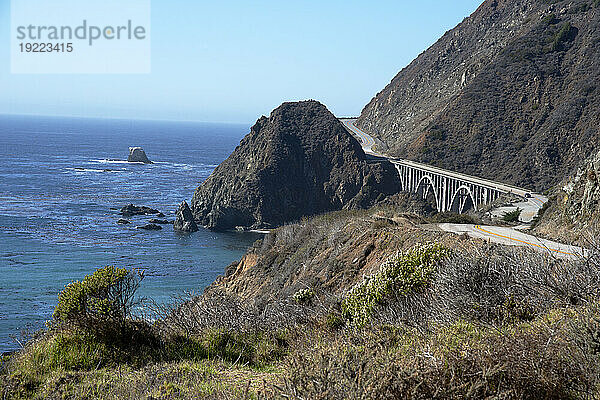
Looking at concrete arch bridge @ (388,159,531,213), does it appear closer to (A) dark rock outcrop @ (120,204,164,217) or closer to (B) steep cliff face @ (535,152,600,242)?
(B) steep cliff face @ (535,152,600,242)

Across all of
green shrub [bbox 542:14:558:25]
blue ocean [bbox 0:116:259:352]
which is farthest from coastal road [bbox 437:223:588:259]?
green shrub [bbox 542:14:558:25]

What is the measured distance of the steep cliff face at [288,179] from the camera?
62.5m

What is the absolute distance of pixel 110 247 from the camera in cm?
4712

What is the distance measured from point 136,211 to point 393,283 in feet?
187

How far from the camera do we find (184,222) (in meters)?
57.3

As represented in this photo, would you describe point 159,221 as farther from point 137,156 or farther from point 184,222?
point 137,156

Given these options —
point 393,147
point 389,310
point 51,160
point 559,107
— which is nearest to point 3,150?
point 51,160

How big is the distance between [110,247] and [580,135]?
44160mm

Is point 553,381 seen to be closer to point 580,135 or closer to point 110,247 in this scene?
point 110,247

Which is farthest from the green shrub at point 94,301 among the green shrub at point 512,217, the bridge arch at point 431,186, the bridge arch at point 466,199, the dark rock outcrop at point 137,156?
the dark rock outcrop at point 137,156

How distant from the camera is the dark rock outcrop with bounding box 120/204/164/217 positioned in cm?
6173

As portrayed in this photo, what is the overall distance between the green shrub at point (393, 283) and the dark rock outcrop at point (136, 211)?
55369 millimetres

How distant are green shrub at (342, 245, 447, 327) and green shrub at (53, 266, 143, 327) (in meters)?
3.68

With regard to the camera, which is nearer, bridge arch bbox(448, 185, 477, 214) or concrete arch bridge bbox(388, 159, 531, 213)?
concrete arch bridge bbox(388, 159, 531, 213)
